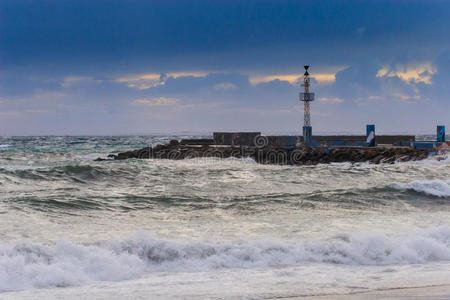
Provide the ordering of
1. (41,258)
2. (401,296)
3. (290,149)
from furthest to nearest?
1. (290,149)
2. (41,258)
3. (401,296)

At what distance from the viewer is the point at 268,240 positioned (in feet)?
20.3

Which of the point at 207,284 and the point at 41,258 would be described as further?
the point at 41,258

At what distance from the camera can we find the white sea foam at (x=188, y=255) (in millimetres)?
5164

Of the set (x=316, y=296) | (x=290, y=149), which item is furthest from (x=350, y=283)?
(x=290, y=149)

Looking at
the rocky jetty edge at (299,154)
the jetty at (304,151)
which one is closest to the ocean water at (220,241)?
the rocky jetty edge at (299,154)

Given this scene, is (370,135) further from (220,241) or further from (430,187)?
(220,241)

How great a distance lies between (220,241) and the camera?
631 cm

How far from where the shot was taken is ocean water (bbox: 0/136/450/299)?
15.6ft

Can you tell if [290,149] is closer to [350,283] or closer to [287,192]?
[287,192]

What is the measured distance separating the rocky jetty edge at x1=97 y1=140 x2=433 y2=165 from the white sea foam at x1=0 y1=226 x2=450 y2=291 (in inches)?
625

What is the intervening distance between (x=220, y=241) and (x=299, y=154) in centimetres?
1893

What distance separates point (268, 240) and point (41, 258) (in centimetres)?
278

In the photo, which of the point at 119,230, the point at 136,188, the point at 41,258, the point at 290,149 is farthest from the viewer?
the point at 290,149

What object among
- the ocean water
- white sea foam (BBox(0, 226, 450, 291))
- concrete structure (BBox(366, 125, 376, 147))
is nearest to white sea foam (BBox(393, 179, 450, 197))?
the ocean water
